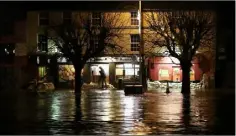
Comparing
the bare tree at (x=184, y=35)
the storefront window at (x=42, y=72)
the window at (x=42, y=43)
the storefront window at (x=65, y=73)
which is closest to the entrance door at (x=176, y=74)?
the bare tree at (x=184, y=35)

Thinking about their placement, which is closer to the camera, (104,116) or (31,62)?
(104,116)

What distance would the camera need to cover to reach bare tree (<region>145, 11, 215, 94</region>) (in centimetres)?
4450

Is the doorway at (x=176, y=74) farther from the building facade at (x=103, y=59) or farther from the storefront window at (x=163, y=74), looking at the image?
the storefront window at (x=163, y=74)

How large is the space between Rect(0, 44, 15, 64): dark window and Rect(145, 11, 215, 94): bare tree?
765 inches

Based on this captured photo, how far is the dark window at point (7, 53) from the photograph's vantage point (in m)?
58.9

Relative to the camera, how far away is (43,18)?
2312 inches

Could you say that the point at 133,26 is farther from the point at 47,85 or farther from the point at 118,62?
the point at 47,85

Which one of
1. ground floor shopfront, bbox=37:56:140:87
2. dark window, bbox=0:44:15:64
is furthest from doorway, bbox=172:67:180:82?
dark window, bbox=0:44:15:64

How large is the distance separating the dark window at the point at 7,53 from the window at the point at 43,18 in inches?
173

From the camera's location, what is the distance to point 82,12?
188 feet

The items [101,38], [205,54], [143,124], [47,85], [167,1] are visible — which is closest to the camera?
[143,124]

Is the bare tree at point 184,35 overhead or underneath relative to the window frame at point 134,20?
underneath

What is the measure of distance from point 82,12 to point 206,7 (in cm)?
1413

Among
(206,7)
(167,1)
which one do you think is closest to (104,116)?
(206,7)
